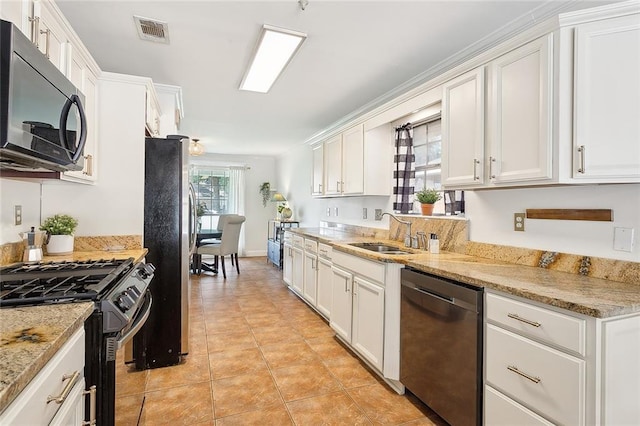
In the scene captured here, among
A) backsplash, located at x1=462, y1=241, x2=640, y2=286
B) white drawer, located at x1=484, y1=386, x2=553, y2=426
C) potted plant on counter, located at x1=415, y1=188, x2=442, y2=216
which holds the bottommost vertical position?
white drawer, located at x1=484, y1=386, x2=553, y2=426

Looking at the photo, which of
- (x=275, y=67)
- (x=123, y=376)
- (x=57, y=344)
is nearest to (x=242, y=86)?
(x=275, y=67)

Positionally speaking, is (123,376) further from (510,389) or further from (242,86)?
(242,86)

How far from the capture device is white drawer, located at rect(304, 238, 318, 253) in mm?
3753

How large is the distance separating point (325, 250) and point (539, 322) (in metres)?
2.24

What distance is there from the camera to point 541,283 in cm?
157

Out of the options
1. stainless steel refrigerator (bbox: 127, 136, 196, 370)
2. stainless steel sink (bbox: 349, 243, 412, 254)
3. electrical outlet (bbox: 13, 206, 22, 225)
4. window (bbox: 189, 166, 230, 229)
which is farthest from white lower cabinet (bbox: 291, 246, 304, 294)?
window (bbox: 189, 166, 230, 229)

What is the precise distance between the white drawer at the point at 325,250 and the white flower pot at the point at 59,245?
6.74 feet

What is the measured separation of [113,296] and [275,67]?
2.35 m

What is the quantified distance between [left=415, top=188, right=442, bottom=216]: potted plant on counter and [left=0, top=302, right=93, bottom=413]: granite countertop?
2.46m

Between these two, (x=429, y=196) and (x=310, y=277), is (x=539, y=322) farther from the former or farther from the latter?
(x=310, y=277)

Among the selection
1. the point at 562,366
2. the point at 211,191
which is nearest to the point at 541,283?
the point at 562,366

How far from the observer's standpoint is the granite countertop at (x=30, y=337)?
670 mm

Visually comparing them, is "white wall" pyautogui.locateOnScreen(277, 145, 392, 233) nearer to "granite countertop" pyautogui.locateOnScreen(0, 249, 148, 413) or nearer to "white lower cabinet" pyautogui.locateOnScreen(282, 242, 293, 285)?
"white lower cabinet" pyautogui.locateOnScreen(282, 242, 293, 285)

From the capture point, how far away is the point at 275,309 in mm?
4031
